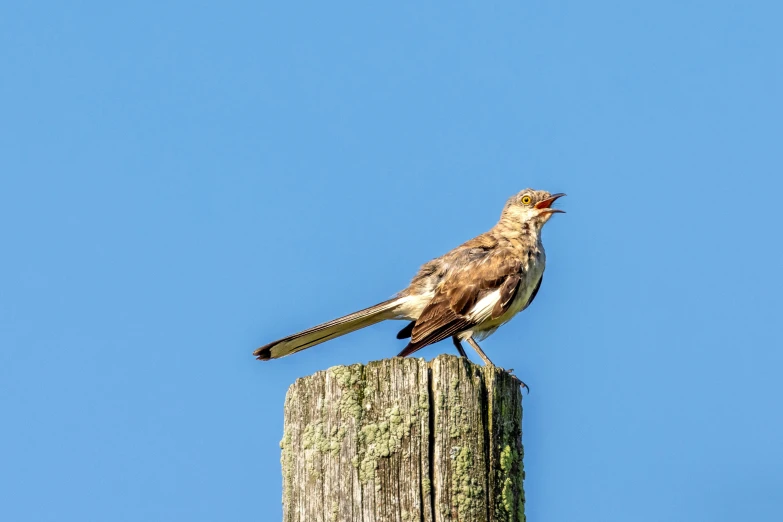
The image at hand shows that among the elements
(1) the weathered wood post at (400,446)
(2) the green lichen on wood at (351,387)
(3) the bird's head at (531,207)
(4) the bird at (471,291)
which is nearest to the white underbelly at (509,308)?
(4) the bird at (471,291)

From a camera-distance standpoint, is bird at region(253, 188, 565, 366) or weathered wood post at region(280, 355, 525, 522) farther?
bird at region(253, 188, 565, 366)

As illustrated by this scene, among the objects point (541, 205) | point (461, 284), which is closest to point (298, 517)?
point (461, 284)

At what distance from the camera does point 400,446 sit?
365cm

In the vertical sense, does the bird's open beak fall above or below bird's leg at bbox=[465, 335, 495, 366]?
above

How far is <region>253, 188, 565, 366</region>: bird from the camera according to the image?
24.2 feet

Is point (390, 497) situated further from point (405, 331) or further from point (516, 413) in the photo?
point (405, 331)

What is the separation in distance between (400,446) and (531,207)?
16.8 feet

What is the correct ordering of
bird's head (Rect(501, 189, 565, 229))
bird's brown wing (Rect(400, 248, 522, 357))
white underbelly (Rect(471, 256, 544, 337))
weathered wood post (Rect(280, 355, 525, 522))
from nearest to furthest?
1. weathered wood post (Rect(280, 355, 525, 522))
2. bird's brown wing (Rect(400, 248, 522, 357))
3. white underbelly (Rect(471, 256, 544, 337))
4. bird's head (Rect(501, 189, 565, 229))

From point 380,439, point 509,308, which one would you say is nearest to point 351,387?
point 380,439

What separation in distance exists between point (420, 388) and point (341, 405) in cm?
33

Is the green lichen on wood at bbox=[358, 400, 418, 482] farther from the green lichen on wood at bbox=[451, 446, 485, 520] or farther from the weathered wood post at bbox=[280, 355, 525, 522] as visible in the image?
the green lichen on wood at bbox=[451, 446, 485, 520]

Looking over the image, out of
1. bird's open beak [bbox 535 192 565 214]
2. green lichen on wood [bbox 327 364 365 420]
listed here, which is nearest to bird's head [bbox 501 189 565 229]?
bird's open beak [bbox 535 192 565 214]

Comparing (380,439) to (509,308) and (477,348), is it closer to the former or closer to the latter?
(477,348)

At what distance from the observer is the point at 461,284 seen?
7645mm
